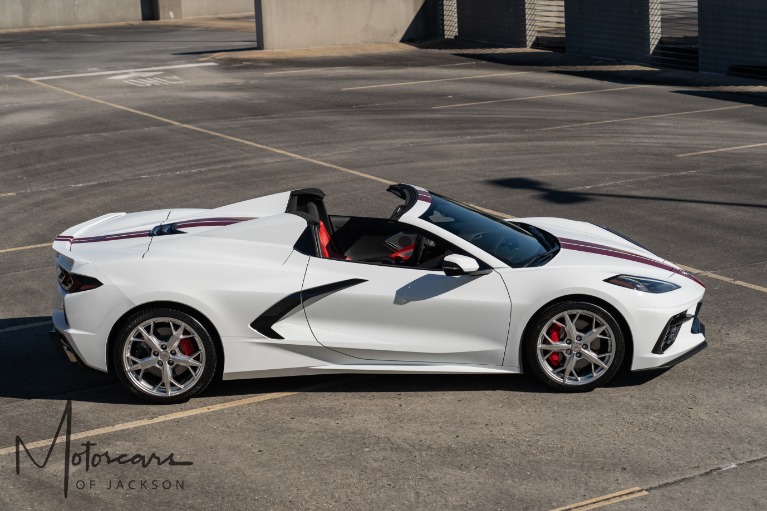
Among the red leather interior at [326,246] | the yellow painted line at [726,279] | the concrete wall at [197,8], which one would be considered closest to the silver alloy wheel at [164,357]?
the red leather interior at [326,246]

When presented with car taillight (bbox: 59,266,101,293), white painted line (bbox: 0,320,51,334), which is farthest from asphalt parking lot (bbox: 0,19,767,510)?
car taillight (bbox: 59,266,101,293)

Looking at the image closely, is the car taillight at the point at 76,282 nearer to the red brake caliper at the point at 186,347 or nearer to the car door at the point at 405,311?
the red brake caliper at the point at 186,347

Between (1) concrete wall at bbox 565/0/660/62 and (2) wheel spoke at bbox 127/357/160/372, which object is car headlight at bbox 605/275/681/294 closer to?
(2) wheel spoke at bbox 127/357/160/372

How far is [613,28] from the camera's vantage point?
32.0 meters

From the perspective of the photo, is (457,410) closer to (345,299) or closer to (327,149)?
(345,299)

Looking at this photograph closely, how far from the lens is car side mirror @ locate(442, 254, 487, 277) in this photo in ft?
26.4

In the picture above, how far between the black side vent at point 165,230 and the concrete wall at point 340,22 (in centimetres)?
2866

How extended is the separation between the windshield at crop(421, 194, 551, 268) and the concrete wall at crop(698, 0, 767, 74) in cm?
2010

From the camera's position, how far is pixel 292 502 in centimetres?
664

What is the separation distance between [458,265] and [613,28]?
2549cm

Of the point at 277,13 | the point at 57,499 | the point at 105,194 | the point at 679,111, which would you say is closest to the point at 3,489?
the point at 57,499

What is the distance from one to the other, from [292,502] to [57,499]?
1.39m

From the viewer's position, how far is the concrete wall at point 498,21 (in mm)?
35719

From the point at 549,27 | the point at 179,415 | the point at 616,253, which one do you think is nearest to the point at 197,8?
the point at 549,27
